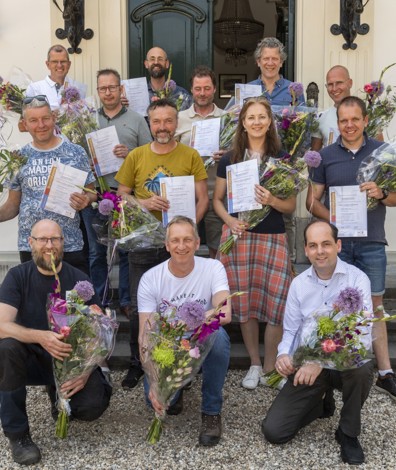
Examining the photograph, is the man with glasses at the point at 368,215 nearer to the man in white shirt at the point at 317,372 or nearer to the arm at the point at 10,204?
the man in white shirt at the point at 317,372

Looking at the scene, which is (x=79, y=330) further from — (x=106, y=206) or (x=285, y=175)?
(x=285, y=175)

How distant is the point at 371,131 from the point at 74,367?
2719 millimetres

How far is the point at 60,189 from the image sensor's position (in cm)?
417

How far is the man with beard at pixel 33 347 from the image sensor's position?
11.2ft

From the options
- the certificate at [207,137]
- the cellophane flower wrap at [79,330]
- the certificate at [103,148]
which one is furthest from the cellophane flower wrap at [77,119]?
the cellophane flower wrap at [79,330]

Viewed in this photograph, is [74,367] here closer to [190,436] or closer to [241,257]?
[190,436]

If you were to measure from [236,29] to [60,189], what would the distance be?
547cm

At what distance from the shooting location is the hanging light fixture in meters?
8.65

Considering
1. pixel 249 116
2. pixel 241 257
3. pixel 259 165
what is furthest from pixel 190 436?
pixel 249 116

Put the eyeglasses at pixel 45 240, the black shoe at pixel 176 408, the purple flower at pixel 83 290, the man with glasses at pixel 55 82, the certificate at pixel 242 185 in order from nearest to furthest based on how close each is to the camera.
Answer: the purple flower at pixel 83 290 → the eyeglasses at pixel 45 240 → the black shoe at pixel 176 408 → the certificate at pixel 242 185 → the man with glasses at pixel 55 82

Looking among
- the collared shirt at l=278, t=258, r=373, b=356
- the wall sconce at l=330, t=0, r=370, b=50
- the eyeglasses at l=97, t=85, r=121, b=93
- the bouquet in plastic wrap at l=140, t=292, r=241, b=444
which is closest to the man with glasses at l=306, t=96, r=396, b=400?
the collared shirt at l=278, t=258, r=373, b=356

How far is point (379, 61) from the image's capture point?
6.34m

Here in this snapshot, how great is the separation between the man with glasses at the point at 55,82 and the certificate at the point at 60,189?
1185 millimetres

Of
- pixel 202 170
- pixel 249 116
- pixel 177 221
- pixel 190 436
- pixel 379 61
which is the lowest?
pixel 190 436
